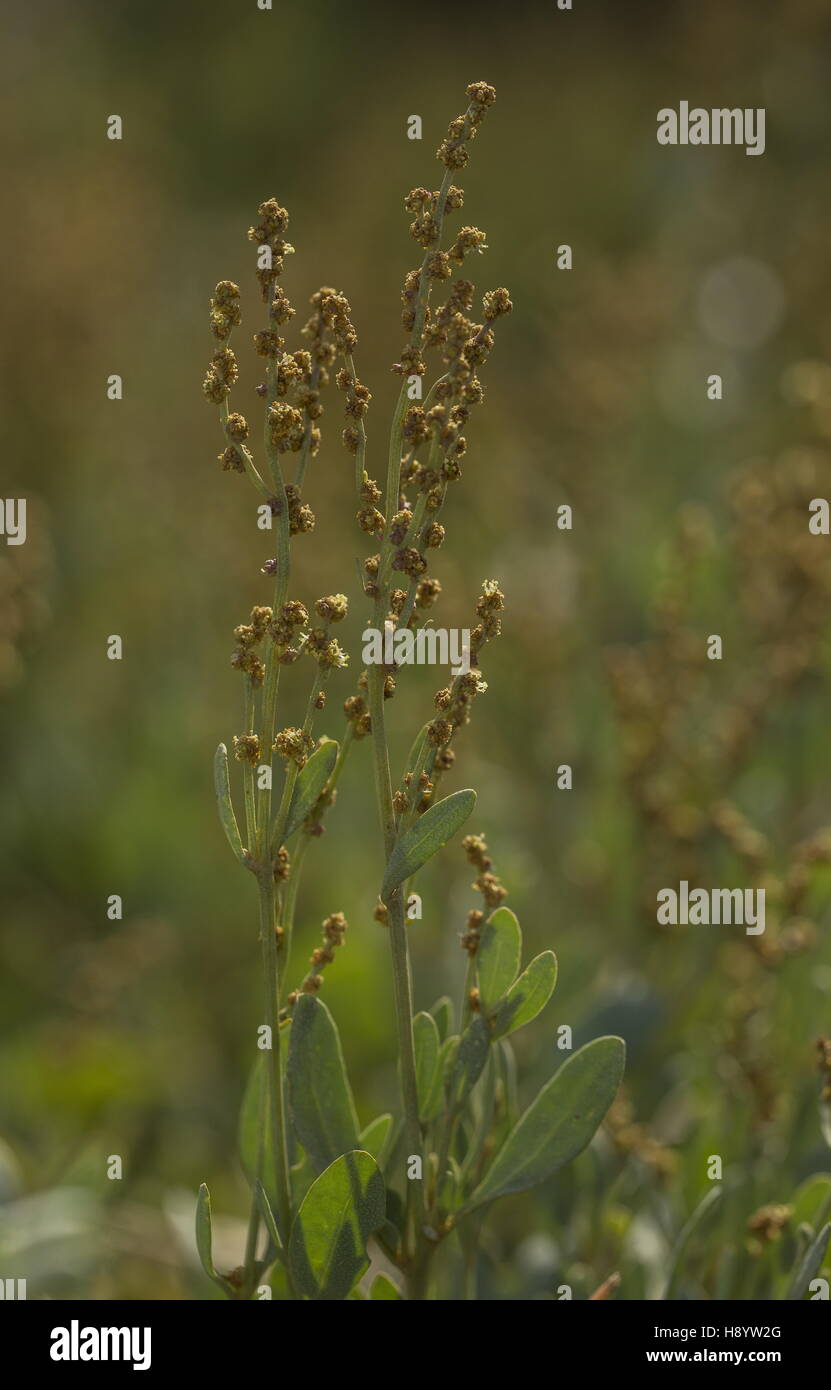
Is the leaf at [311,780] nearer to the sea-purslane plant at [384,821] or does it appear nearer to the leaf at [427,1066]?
the sea-purslane plant at [384,821]

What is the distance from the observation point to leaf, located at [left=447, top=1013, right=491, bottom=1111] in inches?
31.0

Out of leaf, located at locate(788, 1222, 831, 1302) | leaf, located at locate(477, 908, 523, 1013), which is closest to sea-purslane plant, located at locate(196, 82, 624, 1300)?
leaf, located at locate(477, 908, 523, 1013)

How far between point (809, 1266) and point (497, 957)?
235 millimetres

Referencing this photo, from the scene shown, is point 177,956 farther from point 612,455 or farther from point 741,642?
point 612,455

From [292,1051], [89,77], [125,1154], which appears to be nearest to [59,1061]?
[125,1154]

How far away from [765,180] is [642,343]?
1283mm

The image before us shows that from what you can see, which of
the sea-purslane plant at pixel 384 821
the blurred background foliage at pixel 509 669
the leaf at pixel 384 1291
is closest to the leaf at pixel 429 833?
the sea-purslane plant at pixel 384 821

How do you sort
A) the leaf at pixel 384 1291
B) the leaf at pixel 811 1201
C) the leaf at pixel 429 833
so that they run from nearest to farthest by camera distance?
the leaf at pixel 429 833 → the leaf at pixel 384 1291 → the leaf at pixel 811 1201

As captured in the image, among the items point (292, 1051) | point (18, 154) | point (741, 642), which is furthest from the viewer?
point (18, 154)

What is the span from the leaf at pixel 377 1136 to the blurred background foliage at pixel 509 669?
188 millimetres

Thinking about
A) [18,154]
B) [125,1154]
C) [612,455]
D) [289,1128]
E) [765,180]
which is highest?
[18,154]

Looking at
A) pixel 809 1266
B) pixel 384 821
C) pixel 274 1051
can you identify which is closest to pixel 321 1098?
pixel 274 1051

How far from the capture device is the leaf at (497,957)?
2.64ft

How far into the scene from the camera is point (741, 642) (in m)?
1.66
